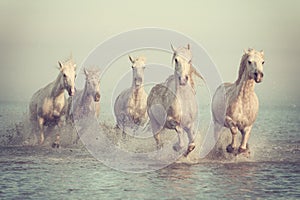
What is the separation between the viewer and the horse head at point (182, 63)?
1566cm

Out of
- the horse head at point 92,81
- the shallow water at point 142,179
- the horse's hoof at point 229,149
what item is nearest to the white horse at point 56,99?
the horse head at point 92,81

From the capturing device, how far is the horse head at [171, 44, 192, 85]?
15.7 m

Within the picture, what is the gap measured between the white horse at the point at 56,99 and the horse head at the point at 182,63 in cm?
356

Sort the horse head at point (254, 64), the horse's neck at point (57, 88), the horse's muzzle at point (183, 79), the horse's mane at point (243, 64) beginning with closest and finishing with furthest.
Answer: the horse's muzzle at point (183, 79) → the horse head at point (254, 64) → the horse's mane at point (243, 64) → the horse's neck at point (57, 88)

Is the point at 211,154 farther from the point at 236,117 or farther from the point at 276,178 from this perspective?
the point at 276,178

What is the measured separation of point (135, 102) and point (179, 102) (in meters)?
2.97

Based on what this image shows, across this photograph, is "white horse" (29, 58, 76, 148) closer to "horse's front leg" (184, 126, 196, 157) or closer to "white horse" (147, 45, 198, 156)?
"white horse" (147, 45, 198, 156)

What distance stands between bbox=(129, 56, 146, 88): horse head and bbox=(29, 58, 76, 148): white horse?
165 centimetres

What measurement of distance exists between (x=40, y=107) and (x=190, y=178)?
6.37 metres

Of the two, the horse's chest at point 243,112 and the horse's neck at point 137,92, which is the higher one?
the horse's neck at point 137,92

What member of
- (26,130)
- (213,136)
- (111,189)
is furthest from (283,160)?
(26,130)

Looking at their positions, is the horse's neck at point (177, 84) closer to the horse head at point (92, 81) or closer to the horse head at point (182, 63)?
the horse head at point (182, 63)

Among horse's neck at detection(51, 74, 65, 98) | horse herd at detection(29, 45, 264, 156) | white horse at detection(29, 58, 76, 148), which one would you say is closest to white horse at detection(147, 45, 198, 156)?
horse herd at detection(29, 45, 264, 156)

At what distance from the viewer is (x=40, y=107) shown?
1941 cm
